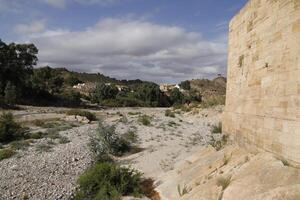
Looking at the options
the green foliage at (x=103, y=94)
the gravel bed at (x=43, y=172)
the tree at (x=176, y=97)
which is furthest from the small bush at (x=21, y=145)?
the tree at (x=176, y=97)

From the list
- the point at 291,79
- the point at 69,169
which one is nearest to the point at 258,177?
the point at 291,79

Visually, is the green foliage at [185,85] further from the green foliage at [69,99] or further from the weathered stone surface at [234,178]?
the weathered stone surface at [234,178]

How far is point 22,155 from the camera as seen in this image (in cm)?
1326

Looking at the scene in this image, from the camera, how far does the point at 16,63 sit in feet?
153

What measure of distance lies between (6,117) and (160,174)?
12.8 metres

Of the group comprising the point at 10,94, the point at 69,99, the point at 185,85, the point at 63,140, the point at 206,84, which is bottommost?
the point at 63,140

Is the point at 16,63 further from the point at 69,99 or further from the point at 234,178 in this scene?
the point at 234,178

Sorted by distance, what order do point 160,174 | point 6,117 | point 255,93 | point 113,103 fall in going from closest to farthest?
point 255,93, point 160,174, point 6,117, point 113,103

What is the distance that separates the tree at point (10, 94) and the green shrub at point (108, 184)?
1388 inches

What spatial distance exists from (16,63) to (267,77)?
150 feet

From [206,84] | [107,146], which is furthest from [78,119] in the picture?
[206,84]

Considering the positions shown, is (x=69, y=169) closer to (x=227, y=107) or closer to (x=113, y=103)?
(x=227, y=107)

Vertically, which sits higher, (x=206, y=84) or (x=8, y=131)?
(x=206, y=84)

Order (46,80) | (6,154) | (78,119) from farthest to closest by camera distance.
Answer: (46,80), (78,119), (6,154)
